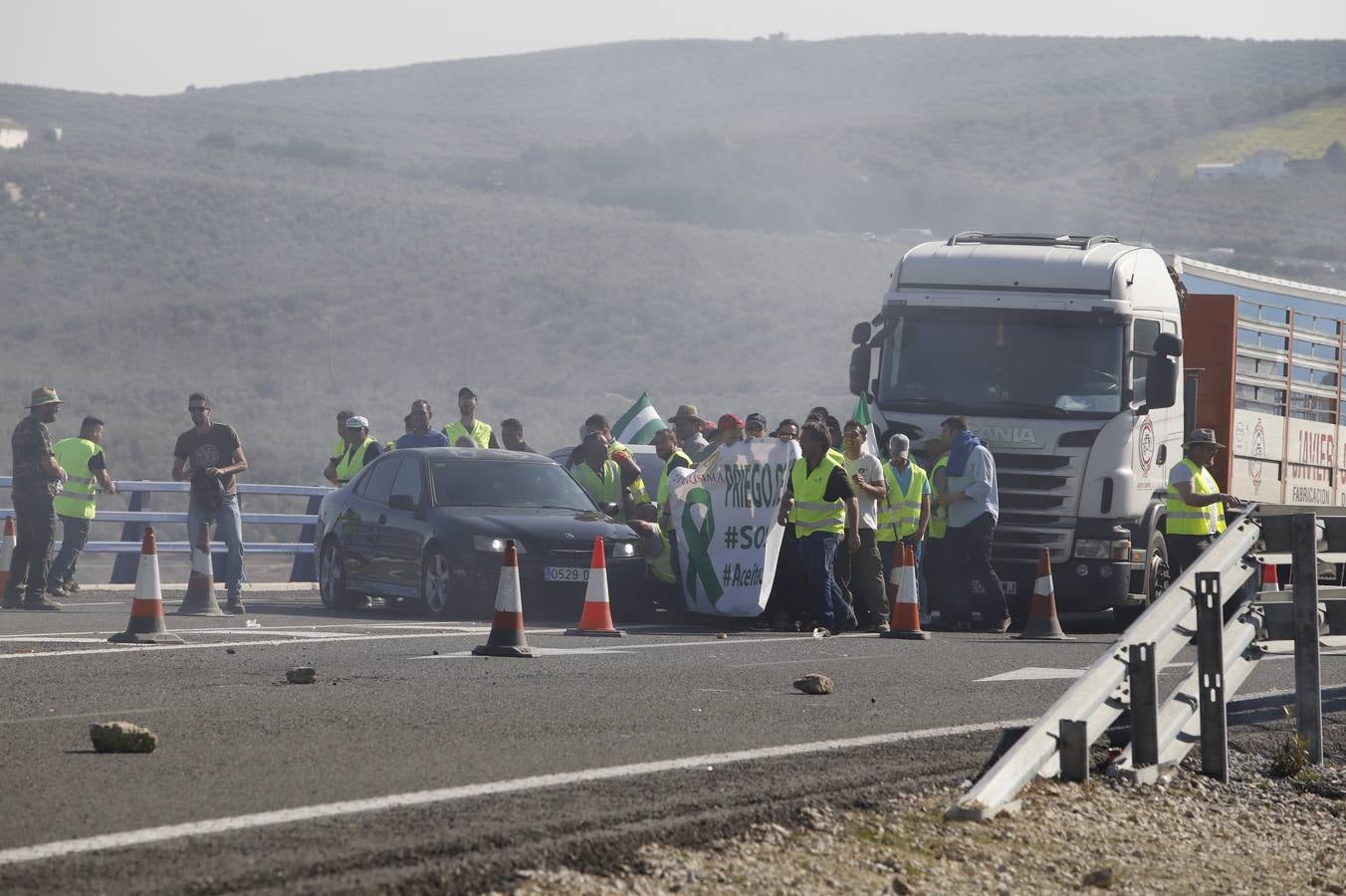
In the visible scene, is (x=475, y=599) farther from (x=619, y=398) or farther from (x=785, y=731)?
(x=619, y=398)

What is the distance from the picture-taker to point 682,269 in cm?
9906

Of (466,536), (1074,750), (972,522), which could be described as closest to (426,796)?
(1074,750)

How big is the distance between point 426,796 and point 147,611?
6.78 metres

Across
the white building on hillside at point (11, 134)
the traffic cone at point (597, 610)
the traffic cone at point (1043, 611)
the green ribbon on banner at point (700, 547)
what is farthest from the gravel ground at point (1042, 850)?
the white building on hillside at point (11, 134)

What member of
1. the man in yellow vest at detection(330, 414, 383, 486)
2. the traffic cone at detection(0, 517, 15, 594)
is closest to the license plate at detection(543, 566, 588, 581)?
the man in yellow vest at detection(330, 414, 383, 486)

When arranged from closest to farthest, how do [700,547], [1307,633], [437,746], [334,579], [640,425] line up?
[437,746] → [1307,633] → [700,547] → [334,579] → [640,425]

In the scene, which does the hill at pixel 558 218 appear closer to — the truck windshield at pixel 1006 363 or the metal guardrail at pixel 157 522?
the metal guardrail at pixel 157 522

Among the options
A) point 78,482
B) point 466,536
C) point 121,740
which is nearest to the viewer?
point 121,740

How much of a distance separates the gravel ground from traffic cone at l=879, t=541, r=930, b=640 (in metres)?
6.66

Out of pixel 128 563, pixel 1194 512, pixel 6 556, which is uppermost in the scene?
pixel 1194 512

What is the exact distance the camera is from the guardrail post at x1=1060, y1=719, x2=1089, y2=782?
7348 millimetres

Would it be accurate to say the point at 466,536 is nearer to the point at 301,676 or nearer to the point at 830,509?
the point at 830,509

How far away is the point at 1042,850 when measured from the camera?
21.3 ft

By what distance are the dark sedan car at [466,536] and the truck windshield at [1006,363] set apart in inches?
→ 112
